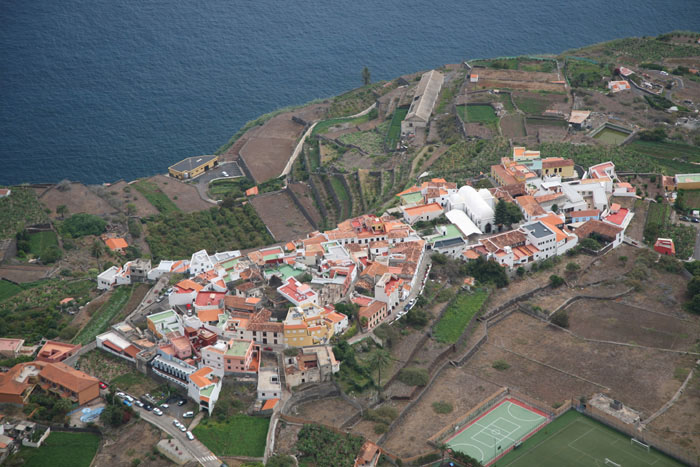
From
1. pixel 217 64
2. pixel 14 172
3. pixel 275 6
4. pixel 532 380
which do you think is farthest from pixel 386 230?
pixel 275 6

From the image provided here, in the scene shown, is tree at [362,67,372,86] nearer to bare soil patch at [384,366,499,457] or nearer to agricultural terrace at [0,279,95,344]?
agricultural terrace at [0,279,95,344]

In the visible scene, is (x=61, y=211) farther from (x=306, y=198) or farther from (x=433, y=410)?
(x=433, y=410)

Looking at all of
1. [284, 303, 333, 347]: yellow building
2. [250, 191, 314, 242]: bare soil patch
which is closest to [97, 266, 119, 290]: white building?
[250, 191, 314, 242]: bare soil patch

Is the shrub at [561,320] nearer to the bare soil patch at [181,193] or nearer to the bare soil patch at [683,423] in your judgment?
the bare soil patch at [683,423]

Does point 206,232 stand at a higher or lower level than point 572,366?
lower

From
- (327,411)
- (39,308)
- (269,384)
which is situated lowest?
(39,308)

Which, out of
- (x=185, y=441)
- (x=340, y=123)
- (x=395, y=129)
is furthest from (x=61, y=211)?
(x=185, y=441)
